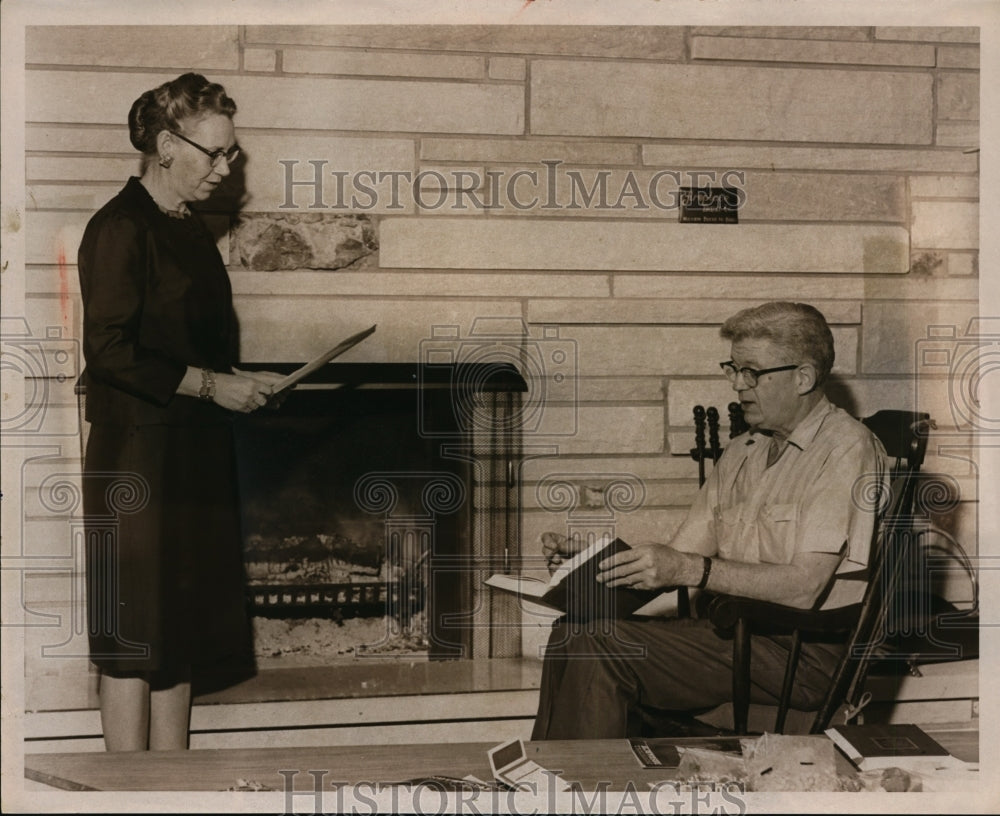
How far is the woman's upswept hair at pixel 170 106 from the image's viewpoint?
2.45 m

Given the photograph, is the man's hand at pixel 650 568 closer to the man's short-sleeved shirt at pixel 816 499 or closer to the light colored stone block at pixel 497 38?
the man's short-sleeved shirt at pixel 816 499

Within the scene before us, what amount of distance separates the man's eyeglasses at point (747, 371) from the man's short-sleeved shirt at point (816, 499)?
4.9 inches

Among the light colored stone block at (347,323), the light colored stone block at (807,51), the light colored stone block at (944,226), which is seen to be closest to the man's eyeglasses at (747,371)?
the light colored stone block at (944,226)

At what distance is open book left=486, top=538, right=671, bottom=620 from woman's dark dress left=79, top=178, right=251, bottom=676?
69 cm

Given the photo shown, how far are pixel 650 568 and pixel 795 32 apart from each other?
1359 millimetres

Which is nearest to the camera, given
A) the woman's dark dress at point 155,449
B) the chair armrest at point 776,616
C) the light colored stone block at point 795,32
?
the chair armrest at point 776,616

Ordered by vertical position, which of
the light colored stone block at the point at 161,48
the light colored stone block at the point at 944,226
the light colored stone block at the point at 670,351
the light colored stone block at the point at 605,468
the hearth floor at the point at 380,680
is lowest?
the hearth floor at the point at 380,680

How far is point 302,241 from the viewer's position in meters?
2.50

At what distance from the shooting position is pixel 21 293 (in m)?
2.49

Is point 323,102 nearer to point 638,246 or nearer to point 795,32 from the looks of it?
point 638,246

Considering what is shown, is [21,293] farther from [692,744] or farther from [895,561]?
[895,561]

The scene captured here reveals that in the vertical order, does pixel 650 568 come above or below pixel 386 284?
below

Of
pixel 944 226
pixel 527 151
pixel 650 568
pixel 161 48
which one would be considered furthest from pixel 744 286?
pixel 161 48

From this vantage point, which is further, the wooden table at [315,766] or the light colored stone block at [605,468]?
the light colored stone block at [605,468]
